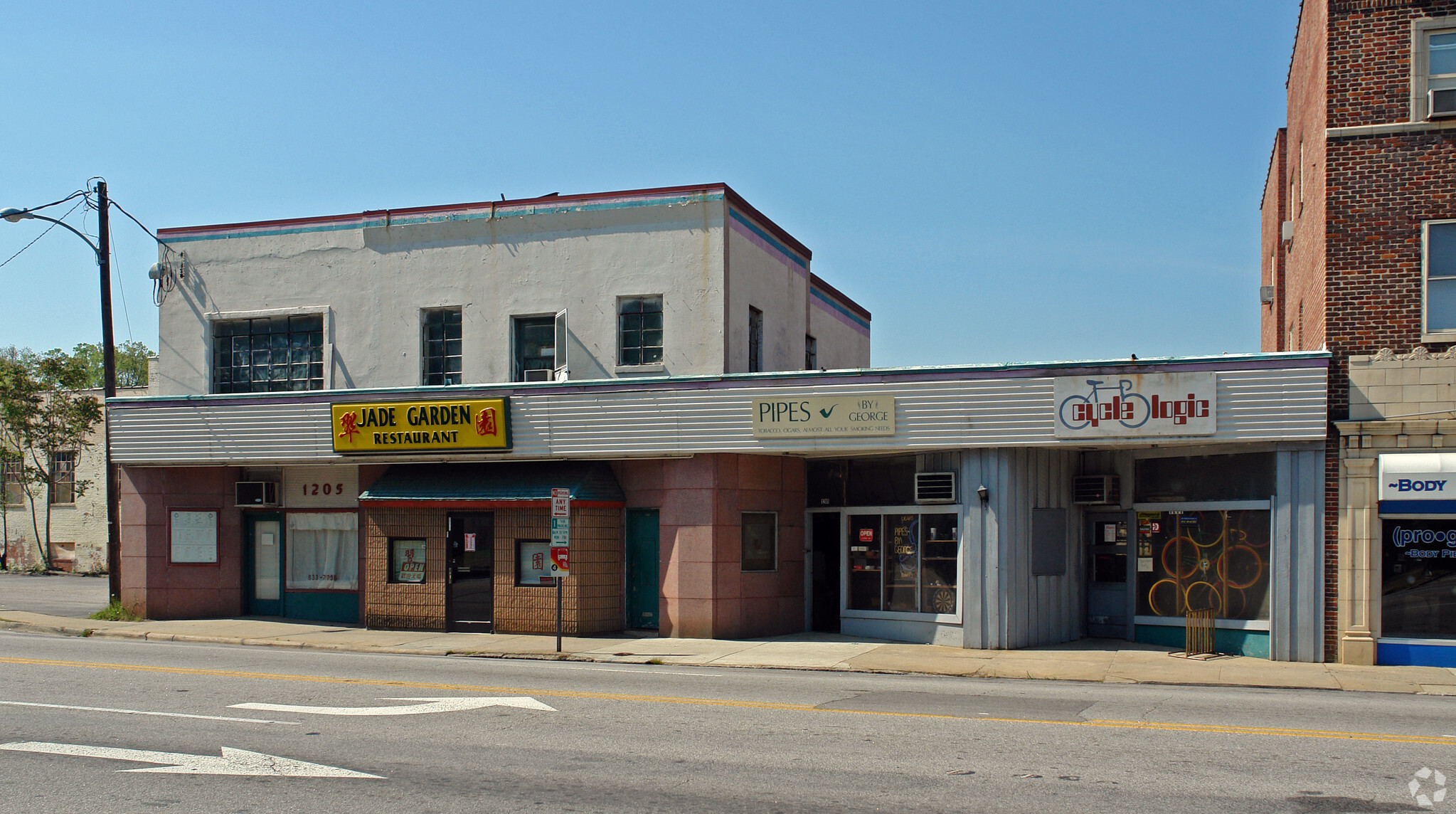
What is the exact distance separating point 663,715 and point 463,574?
10825mm

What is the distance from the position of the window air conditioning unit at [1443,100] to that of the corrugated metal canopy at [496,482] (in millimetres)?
14030

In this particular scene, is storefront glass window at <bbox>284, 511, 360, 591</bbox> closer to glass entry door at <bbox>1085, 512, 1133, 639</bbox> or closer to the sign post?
the sign post

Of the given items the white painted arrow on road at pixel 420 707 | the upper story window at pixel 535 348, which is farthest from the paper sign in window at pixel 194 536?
the white painted arrow on road at pixel 420 707

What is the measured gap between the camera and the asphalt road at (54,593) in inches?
1027

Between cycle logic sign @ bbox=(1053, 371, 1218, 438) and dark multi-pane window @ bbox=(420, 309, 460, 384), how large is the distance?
11438 millimetres

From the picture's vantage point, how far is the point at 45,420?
37969 mm

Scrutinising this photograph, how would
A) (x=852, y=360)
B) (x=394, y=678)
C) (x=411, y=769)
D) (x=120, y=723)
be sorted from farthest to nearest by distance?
(x=852, y=360) → (x=394, y=678) → (x=120, y=723) → (x=411, y=769)

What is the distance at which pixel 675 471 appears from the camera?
2077 cm

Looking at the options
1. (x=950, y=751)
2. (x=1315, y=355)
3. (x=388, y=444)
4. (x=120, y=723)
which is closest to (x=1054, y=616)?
(x=1315, y=355)

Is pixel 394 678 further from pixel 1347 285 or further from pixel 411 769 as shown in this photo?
pixel 1347 285

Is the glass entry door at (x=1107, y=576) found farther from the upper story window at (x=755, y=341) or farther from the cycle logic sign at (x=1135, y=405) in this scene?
the upper story window at (x=755, y=341)

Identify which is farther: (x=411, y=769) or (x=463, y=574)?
(x=463, y=574)

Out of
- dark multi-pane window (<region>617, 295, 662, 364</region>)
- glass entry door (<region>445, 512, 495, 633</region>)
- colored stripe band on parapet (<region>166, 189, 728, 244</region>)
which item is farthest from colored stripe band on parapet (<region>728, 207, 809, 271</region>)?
glass entry door (<region>445, 512, 495, 633</region>)

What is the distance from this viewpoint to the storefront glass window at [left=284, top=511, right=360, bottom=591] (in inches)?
936
